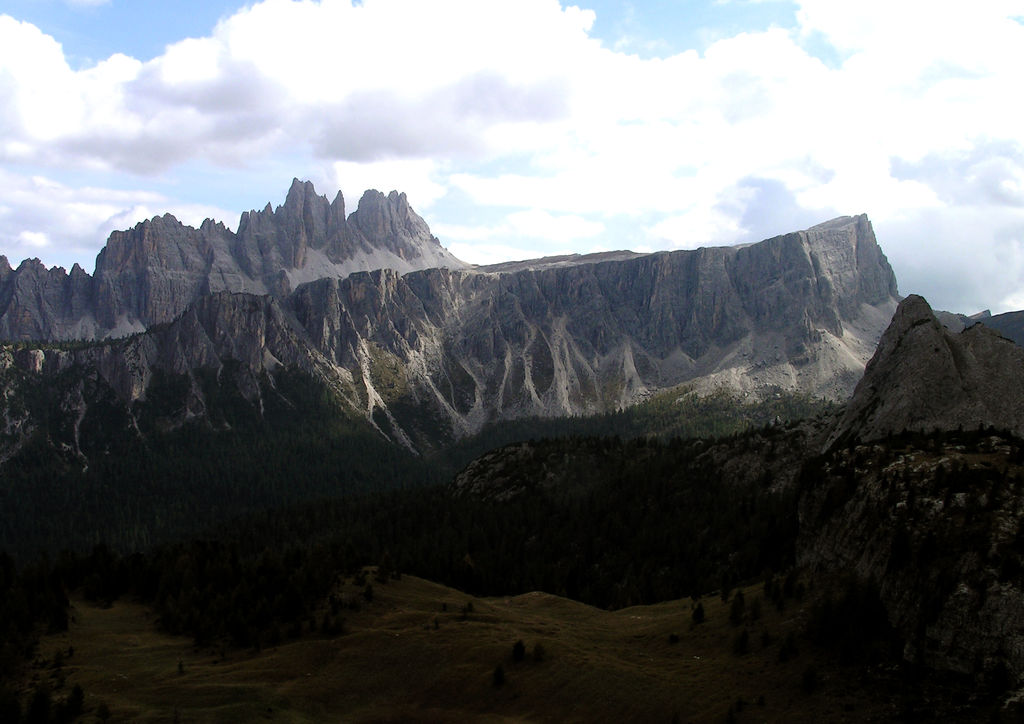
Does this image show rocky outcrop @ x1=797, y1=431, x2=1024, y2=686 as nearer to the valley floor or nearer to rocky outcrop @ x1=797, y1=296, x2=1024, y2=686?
rocky outcrop @ x1=797, y1=296, x2=1024, y2=686

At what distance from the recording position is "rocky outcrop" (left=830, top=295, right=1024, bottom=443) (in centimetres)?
8619

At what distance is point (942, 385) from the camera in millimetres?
91000

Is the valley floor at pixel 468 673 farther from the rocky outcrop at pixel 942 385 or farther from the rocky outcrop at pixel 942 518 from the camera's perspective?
the rocky outcrop at pixel 942 385

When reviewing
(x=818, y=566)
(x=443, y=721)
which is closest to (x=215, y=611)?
(x=443, y=721)

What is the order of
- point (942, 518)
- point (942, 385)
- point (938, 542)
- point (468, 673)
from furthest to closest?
point (942, 385)
point (468, 673)
point (942, 518)
point (938, 542)

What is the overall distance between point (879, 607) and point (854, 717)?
33.7 ft

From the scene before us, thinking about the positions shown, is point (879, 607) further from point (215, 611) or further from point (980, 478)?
point (215, 611)

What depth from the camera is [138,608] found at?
82562 mm

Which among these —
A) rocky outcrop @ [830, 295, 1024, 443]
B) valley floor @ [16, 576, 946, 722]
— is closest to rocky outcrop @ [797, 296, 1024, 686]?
rocky outcrop @ [830, 295, 1024, 443]

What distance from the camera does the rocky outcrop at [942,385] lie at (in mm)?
86188

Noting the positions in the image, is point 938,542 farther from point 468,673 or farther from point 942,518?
point 468,673

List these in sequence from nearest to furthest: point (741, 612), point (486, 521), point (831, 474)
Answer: point (741, 612) < point (831, 474) < point (486, 521)

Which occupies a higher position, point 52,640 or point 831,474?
point 831,474

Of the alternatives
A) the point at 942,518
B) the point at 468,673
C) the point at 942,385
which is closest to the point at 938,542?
the point at 942,518
